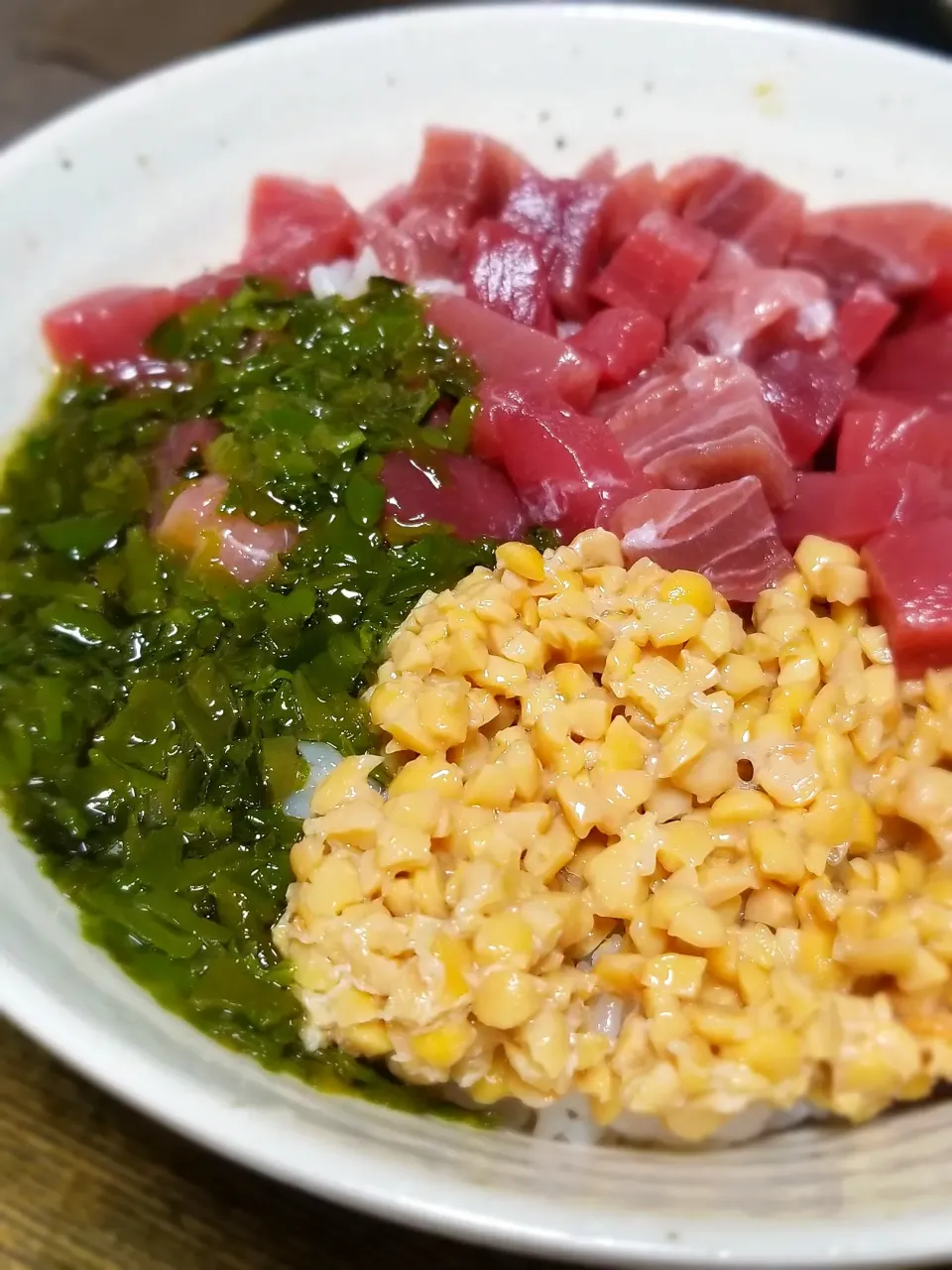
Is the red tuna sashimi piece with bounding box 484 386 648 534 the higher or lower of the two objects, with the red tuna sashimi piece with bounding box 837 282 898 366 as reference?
lower

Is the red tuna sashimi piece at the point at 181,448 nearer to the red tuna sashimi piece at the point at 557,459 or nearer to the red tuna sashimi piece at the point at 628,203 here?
the red tuna sashimi piece at the point at 557,459

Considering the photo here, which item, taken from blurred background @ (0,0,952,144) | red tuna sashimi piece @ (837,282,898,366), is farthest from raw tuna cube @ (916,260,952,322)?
blurred background @ (0,0,952,144)

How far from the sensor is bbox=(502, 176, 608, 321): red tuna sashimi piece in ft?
8.72

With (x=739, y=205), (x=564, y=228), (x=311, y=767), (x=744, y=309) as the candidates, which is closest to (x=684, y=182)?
(x=739, y=205)

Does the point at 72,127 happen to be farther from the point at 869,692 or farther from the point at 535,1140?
the point at 535,1140

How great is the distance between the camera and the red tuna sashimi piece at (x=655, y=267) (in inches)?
100

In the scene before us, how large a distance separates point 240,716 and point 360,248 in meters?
1.43

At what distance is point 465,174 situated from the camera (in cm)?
278

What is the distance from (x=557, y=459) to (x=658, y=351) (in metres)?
0.50

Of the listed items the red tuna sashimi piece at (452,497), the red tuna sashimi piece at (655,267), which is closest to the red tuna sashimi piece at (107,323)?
the red tuna sashimi piece at (452,497)

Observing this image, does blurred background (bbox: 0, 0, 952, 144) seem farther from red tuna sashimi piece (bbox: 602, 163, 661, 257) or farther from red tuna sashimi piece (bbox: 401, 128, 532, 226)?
red tuna sashimi piece (bbox: 602, 163, 661, 257)

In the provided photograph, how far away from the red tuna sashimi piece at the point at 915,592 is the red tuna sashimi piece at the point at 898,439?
0.84 feet

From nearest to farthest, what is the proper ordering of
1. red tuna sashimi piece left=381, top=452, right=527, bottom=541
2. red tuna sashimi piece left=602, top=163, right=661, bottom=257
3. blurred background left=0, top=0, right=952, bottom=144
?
red tuna sashimi piece left=381, top=452, right=527, bottom=541, red tuna sashimi piece left=602, top=163, right=661, bottom=257, blurred background left=0, top=0, right=952, bottom=144

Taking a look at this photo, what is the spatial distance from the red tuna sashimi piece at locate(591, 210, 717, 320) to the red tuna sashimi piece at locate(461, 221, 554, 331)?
0.16 metres
